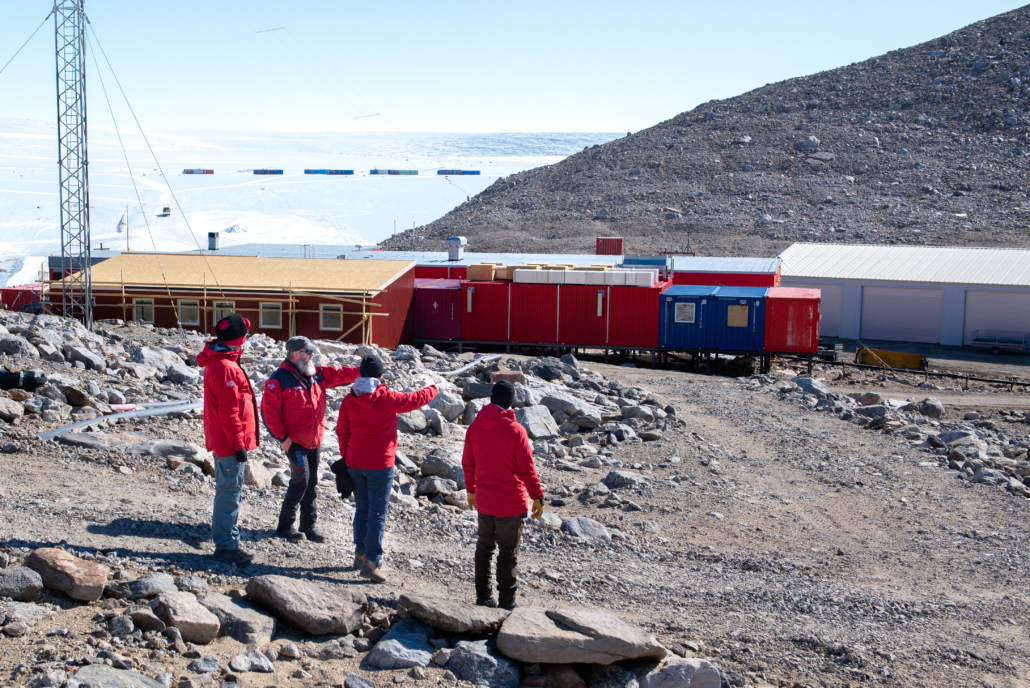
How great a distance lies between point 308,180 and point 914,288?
92.9m

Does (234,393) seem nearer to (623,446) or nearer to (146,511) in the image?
(146,511)


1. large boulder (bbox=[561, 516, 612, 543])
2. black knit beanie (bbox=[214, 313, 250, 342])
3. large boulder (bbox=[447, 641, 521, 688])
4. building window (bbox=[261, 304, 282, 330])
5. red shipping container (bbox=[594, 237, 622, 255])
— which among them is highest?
red shipping container (bbox=[594, 237, 622, 255])

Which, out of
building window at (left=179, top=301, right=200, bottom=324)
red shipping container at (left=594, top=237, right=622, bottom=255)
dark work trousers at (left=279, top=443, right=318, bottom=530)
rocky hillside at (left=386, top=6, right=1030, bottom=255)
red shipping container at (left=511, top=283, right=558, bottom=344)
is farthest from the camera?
rocky hillside at (left=386, top=6, right=1030, bottom=255)

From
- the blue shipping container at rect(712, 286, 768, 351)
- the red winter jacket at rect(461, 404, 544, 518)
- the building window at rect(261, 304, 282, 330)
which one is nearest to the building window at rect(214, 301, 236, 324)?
the building window at rect(261, 304, 282, 330)

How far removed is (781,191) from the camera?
70.7 m

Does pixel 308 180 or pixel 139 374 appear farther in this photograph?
→ pixel 308 180

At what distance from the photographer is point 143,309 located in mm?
24250

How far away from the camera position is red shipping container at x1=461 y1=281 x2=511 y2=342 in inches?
1051

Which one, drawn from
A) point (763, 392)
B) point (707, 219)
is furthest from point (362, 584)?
point (707, 219)

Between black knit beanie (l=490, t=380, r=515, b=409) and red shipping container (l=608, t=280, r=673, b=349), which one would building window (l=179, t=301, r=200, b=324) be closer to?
red shipping container (l=608, t=280, r=673, b=349)

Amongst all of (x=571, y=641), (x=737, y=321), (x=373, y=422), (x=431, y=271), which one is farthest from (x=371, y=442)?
(x=431, y=271)

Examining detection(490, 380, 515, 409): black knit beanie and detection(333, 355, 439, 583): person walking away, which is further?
detection(333, 355, 439, 583): person walking away

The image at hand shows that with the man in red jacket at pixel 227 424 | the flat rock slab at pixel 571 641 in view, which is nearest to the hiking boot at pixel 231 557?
the man in red jacket at pixel 227 424

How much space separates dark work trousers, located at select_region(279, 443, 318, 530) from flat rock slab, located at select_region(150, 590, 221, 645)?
158 cm
